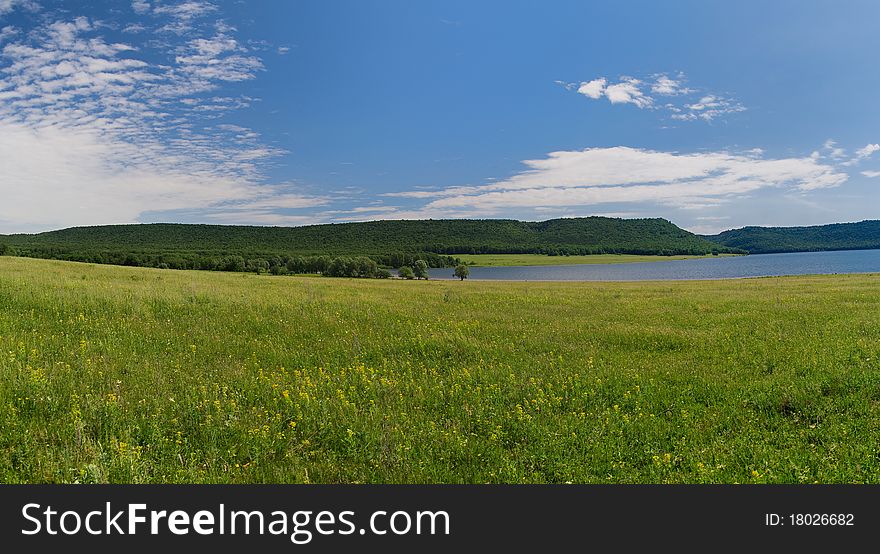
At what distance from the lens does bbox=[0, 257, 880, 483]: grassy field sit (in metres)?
6.77

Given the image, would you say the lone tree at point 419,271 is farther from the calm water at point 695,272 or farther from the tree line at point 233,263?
the calm water at point 695,272

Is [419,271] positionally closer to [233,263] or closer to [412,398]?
[233,263]

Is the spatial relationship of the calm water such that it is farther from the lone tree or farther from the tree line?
the tree line

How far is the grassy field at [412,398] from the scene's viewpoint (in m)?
6.77

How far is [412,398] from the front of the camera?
9.66 metres

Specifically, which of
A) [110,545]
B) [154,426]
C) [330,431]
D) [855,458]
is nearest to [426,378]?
[330,431]

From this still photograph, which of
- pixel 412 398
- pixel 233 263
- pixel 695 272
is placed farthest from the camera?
pixel 233 263

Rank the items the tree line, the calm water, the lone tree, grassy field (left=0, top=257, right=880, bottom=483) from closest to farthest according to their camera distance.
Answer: grassy field (left=0, top=257, right=880, bottom=483), the calm water, the tree line, the lone tree

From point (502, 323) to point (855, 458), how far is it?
37.6 feet

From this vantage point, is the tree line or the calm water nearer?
the calm water

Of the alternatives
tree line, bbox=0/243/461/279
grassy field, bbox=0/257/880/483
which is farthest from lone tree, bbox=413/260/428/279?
grassy field, bbox=0/257/880/483

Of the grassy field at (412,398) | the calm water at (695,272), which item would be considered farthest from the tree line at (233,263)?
the grassy field at (412,398)

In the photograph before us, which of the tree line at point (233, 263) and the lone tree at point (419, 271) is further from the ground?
the tree line at point (233, 263)

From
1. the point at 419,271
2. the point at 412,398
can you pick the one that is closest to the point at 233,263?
the point at 419,271
